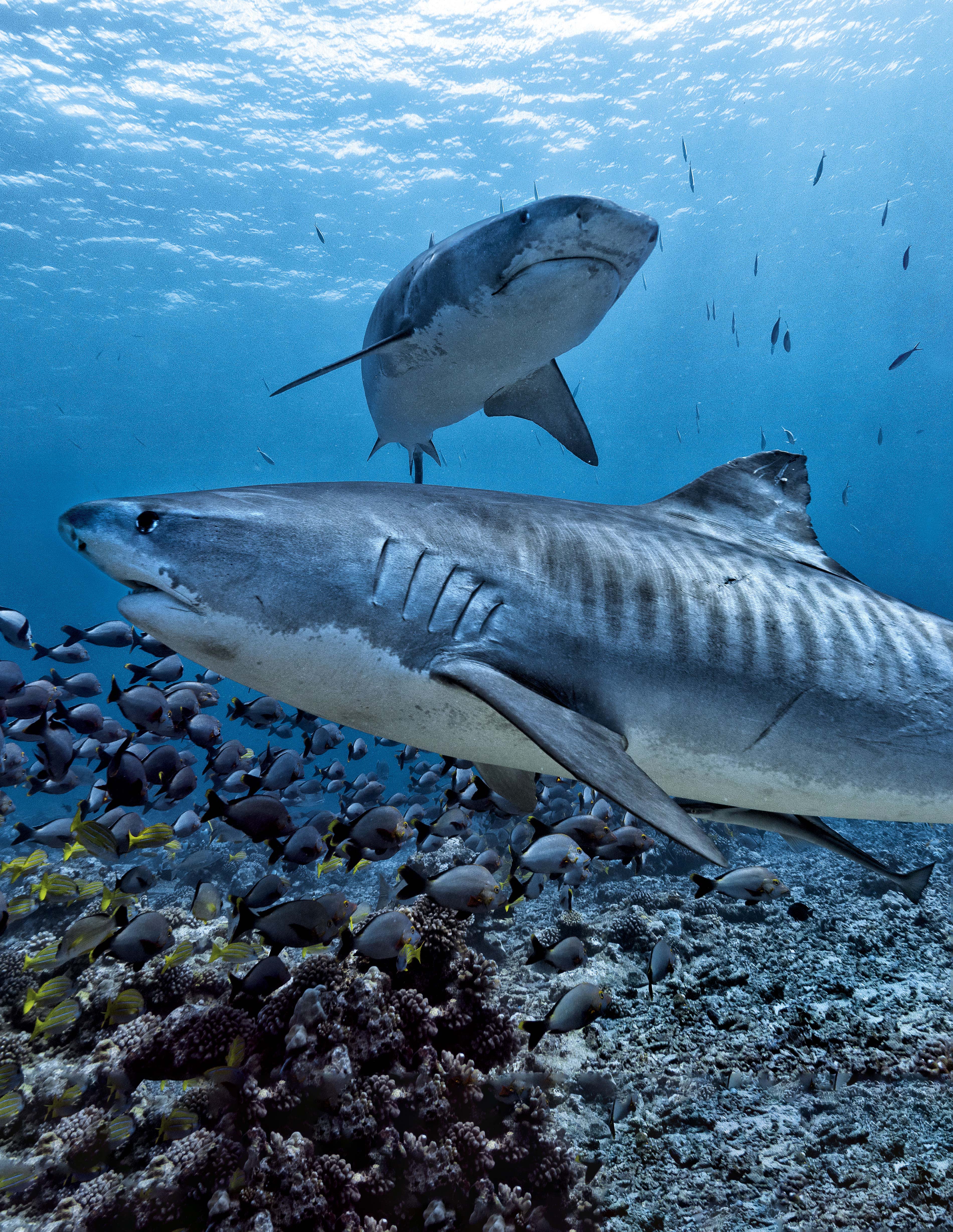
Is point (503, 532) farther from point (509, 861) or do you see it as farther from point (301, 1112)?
point (509, 861)

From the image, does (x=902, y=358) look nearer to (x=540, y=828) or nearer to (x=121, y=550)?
(x=540, y=828)

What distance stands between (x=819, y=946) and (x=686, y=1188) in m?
3.21

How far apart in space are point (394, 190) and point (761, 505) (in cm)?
4265

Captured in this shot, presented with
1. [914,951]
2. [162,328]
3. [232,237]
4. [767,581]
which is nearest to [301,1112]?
[767,581]

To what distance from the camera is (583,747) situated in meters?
1.49

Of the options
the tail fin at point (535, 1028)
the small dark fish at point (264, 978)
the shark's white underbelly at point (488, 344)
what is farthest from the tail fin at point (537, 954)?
the shark's white underbelly at point (488, 344)

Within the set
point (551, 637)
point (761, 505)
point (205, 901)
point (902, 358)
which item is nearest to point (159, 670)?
point (205, 901)

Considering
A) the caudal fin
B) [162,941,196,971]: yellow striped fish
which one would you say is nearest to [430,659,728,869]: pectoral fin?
the caudal fin

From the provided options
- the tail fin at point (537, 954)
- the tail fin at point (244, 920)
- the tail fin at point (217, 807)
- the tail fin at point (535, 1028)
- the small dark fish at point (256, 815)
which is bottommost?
the tail fin at point (537, 954)

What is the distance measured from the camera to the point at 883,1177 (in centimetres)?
273

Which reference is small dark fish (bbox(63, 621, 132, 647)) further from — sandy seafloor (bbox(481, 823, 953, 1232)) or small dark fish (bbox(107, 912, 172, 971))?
sandy seafloor (bbox(481, 823, 953, 1232))

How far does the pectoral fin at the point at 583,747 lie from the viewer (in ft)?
4.28

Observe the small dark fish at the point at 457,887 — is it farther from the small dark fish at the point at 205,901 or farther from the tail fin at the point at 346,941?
the small dark fish at the point at 205,901

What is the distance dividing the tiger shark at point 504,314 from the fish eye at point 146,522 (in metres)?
1.45
